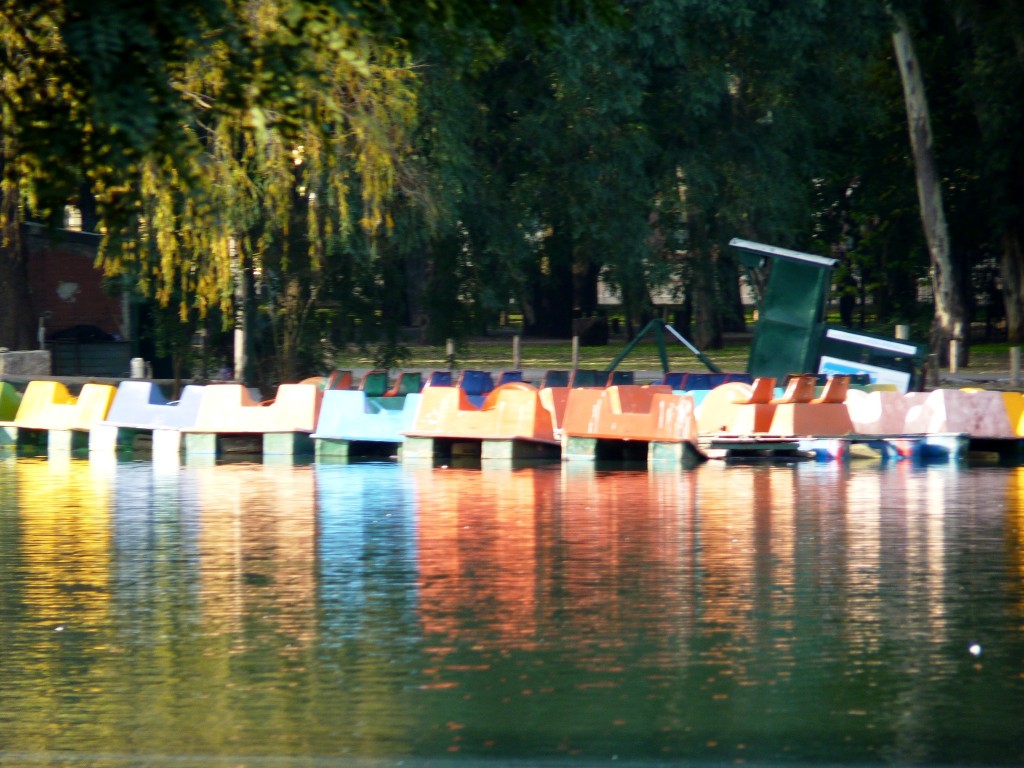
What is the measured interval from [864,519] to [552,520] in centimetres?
264

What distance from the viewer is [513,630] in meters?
10.0

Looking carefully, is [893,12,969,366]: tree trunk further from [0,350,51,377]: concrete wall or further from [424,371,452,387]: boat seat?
[0,350,51,377]: concrete wall

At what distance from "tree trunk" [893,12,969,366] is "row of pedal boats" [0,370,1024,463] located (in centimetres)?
2120

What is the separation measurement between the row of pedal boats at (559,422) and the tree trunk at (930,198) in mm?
21201

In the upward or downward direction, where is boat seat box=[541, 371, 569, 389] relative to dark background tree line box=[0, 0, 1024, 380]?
downward

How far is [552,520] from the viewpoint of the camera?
15.5m

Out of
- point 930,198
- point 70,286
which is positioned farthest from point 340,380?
point 930,198

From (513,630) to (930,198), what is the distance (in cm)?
3871

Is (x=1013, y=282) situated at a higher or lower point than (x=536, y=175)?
lower

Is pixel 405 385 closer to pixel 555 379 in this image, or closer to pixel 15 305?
pixel 555 379

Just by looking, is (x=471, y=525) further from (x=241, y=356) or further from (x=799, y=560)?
(x=241, y=356)

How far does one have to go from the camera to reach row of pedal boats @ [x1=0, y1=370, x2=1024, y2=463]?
22531 millimetres

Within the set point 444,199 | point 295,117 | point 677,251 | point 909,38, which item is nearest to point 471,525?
point 295,117

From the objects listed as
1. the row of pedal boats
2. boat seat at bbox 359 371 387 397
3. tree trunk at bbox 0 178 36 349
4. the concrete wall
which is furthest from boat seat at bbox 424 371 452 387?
tree trunk at bbox 0 178 36 349
